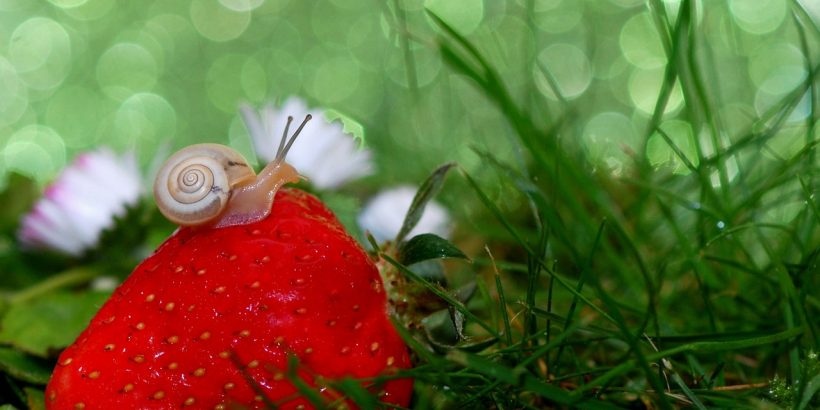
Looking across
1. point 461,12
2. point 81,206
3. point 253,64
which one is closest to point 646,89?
point 461,12

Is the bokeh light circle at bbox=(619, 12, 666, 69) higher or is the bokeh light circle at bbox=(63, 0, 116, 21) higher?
the bokeh light circle at bbox=(619, 12, 666, 69)

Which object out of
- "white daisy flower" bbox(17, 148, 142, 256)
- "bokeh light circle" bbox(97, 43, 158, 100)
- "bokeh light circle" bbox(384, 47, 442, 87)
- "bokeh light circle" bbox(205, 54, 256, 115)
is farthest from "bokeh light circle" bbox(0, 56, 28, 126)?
"white daisy flower" bbox(17, 148, 142, 256)

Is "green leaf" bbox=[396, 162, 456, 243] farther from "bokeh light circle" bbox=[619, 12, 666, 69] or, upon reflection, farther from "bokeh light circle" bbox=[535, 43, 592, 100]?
"bokeh light circle" bbox=[619, 12, 666, 69]

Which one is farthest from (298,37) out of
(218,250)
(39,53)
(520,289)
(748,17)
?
(218,250)

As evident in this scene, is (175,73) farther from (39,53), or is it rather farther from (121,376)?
(121,376)

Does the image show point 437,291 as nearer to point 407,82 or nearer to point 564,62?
point 407,82
